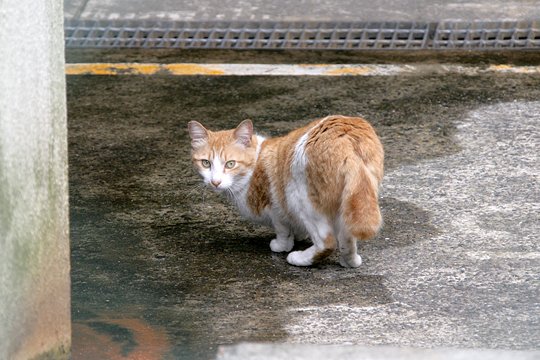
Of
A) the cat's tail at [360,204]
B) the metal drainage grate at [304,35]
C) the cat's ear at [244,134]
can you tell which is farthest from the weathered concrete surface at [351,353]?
the metal drainage grate at [304,35]

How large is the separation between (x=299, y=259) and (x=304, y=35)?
2.95 m

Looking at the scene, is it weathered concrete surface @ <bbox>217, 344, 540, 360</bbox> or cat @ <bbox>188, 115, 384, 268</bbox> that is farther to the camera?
cat @ <bbox>188, 115, 384, 268</bbox>

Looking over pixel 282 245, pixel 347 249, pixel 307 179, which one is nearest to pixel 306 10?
pixel 282 245

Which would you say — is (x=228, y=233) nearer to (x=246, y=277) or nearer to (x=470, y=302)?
(x=246, y=277)

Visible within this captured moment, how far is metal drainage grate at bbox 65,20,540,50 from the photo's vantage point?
697 centimetres

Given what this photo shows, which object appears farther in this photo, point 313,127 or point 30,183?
point 313,127

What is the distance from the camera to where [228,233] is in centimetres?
483

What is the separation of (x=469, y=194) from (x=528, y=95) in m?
1.36

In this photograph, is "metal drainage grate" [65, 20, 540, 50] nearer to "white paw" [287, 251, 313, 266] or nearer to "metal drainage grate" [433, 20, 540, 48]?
"metal drainage grate" [433, 20, 540, 48]

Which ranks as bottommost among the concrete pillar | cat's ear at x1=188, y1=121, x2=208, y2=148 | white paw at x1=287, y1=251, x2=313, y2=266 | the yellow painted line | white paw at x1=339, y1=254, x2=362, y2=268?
the yellow painted line

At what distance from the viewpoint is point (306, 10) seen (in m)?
7.42

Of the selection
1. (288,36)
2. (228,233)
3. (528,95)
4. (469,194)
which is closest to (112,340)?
(228,233)

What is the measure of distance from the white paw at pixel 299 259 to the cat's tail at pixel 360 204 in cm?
32

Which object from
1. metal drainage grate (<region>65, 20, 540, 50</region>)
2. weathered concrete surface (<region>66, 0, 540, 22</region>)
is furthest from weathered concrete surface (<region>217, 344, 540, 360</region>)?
weathered concrete surface (<region>66, 0, 540, 22</region>)
